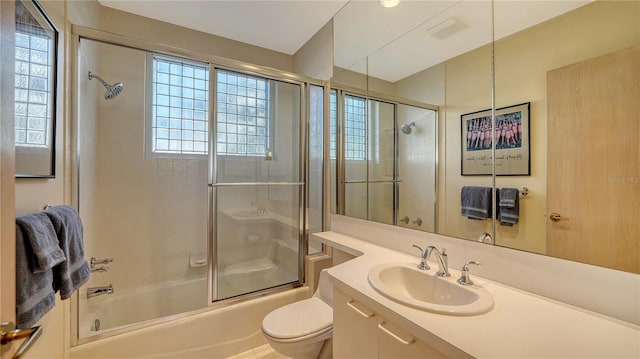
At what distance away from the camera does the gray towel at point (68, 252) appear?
0.93m

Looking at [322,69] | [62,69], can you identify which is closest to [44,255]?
[62,69]

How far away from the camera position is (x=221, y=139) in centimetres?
204

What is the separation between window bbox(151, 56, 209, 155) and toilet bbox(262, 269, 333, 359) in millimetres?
1716

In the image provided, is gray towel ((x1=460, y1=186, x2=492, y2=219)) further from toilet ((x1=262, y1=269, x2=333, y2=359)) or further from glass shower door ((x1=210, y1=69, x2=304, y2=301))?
glass shower door ((x1=210, y1=69, x2=304, y2=301))

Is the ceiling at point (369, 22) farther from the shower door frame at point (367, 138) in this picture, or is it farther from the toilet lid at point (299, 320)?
the toilet lid at point (299, 320)

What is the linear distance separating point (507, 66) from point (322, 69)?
159cm

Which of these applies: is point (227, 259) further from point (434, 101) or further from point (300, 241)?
point (434, 101)

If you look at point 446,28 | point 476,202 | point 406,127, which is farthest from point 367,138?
point 476,202

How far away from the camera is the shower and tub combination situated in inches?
75.1

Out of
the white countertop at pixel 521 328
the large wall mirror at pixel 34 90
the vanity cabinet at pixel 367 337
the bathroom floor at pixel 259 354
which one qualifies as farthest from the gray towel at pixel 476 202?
the large wall mirror at pixel 34 90

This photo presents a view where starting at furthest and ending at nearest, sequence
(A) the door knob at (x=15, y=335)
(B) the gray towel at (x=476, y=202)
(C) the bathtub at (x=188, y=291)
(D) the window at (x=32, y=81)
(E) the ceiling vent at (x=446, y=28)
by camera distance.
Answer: (C) the bathtub at (x=188, y=291)
(E) the ceiling vent at (x=446, y=28)
(B) the gray towel at (x=476, y=202)
(D) the window at (x=32, y=81)
(A) the door knob at (x=15, y=335)

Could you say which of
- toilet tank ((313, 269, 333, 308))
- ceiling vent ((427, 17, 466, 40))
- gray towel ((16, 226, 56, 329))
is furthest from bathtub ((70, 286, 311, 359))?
ceiling vent ((427, 17, 466, 40))

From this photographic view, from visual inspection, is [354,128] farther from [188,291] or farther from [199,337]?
[188,291]

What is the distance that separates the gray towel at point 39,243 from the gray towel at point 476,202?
5.64 ft
